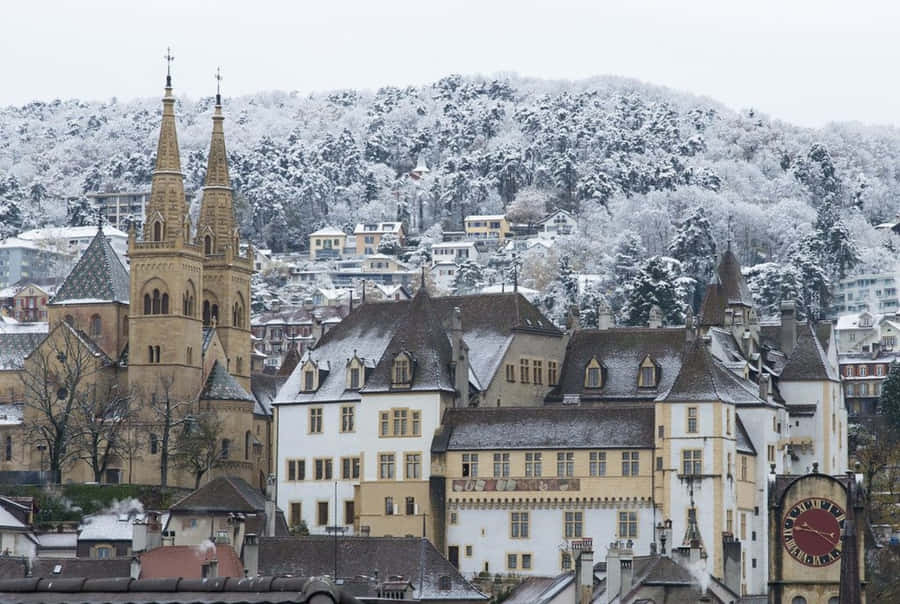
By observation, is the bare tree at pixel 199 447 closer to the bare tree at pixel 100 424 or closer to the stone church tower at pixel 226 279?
the bare tree at pixel 100 424

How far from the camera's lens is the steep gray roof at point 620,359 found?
11100 cm

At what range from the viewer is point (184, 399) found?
125m

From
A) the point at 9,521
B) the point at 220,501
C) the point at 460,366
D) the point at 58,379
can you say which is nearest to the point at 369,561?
the point at 220,501

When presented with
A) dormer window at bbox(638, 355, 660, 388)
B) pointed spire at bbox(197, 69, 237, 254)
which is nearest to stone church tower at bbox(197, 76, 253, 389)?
pointed spire at bbox(197, 69, 237, 254)

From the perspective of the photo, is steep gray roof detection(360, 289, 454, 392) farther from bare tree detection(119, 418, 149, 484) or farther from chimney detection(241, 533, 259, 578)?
chimney detection(241, 533, 259, 578)

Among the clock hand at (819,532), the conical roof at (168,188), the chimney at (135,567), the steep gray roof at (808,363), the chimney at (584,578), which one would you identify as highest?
the conical roof at (168,188)

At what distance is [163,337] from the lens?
4985 inches

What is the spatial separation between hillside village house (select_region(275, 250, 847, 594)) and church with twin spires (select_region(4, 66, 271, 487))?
12697 millimetres

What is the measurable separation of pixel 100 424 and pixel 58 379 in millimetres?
6298

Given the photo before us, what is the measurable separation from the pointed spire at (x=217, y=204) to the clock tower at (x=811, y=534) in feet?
156

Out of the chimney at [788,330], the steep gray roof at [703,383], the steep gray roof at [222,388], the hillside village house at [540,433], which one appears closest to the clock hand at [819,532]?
the hillside village house at [540,433]

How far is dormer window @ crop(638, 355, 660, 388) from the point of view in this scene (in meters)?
111

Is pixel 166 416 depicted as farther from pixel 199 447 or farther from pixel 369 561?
pixel 369 561

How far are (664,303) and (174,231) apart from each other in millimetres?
50989
